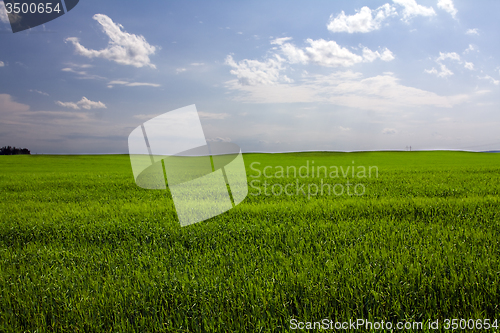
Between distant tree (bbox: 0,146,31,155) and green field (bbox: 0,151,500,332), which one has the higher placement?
distant tree (bbox: 0,146,31,155)

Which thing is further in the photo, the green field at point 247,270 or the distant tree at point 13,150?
the distant tree at point 13,150

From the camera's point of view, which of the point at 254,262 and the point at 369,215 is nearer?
the point at 254,262

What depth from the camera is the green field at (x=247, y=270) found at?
9.34ft

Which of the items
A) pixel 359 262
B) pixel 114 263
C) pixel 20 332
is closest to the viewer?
pixel 20 332

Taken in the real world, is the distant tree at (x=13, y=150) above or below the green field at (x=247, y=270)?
above

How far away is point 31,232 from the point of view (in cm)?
593

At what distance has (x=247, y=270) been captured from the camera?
3605 millimetres

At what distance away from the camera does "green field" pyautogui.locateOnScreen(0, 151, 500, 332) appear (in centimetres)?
285

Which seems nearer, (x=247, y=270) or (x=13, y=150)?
(x=247, y=270)

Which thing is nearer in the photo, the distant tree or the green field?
the green field

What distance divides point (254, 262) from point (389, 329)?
1843mm

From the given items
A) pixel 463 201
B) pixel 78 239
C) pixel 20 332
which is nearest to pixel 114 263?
pixel 20 332

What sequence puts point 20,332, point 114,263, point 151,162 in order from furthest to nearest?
1. point 151,162
2. point 114,263
3. point 20,332

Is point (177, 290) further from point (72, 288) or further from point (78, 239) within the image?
point (78, 239)
